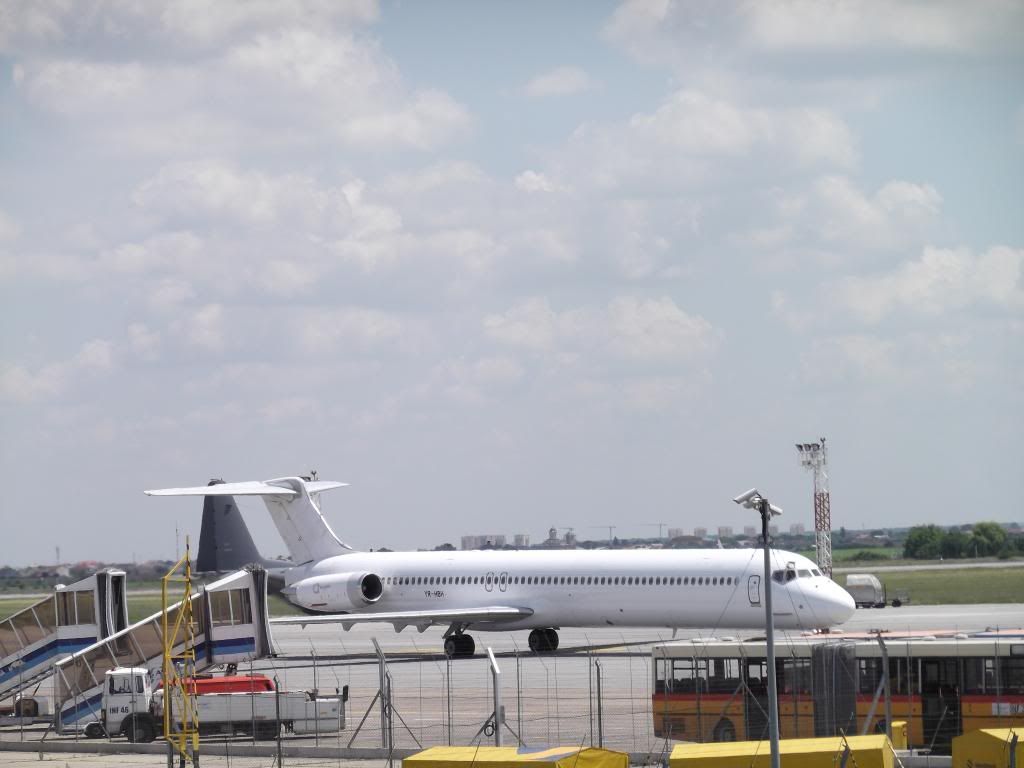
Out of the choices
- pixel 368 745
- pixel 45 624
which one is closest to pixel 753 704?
pixel 368 745

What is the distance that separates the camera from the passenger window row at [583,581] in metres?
53.1

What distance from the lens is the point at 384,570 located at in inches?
2438

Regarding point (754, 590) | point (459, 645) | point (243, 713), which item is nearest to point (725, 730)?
point (243, 713)

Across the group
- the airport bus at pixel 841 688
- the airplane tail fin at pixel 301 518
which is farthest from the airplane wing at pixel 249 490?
the airport bus at pixel 841 688

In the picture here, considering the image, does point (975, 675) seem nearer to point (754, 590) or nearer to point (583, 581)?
point (754, 590)

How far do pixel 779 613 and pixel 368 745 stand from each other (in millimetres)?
18143

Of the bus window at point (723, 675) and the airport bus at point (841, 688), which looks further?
the bus window at point (723, 675)

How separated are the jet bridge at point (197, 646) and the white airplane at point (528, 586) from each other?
46.6 feet

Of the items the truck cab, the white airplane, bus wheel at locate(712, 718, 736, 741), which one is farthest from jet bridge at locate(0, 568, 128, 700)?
bus wheel at locate(712, 718, 736, 741)

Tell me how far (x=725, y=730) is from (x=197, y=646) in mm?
14158

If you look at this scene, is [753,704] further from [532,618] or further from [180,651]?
[532,618]

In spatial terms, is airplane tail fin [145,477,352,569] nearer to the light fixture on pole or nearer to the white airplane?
the white airplane

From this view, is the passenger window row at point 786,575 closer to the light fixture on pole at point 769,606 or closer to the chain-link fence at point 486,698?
the chain-link fence at point 486,698

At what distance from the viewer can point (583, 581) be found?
55.8 meters
